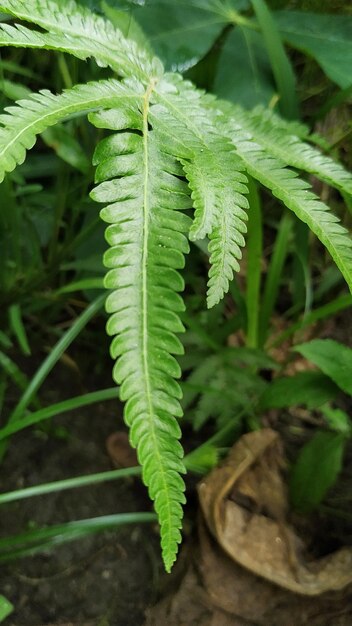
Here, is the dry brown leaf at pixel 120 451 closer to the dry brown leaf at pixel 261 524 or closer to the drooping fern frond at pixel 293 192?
the dry brown leaf at pixel 261 524

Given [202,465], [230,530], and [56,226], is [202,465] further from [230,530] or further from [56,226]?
[56,226]

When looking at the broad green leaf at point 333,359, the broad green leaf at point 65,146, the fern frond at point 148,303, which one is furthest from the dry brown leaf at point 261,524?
the broad green leaf at point 65,146

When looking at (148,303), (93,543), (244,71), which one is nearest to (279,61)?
(244,71)

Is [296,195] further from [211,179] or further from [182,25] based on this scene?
[182,25]

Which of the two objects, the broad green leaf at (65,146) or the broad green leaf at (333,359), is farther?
the broad green leaf at (65,146)

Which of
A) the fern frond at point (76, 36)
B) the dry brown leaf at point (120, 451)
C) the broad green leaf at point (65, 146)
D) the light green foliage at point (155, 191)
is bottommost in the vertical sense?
the dry brown leaf at point (120, 451)

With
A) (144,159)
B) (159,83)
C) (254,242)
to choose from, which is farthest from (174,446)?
(254,242)

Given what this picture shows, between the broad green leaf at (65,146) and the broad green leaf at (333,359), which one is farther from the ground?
the broad green leaf at (65,146)

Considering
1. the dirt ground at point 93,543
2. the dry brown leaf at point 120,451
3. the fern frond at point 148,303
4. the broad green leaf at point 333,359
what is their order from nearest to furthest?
the fern frond at point 148,303 → the broad green leaf at point 333,359 → the dirt ground at point 93,543 → the dry brown leaf at point 120,451

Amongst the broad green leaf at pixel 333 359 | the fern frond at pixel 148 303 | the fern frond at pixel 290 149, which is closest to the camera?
the fern frond at pixel 148 303
